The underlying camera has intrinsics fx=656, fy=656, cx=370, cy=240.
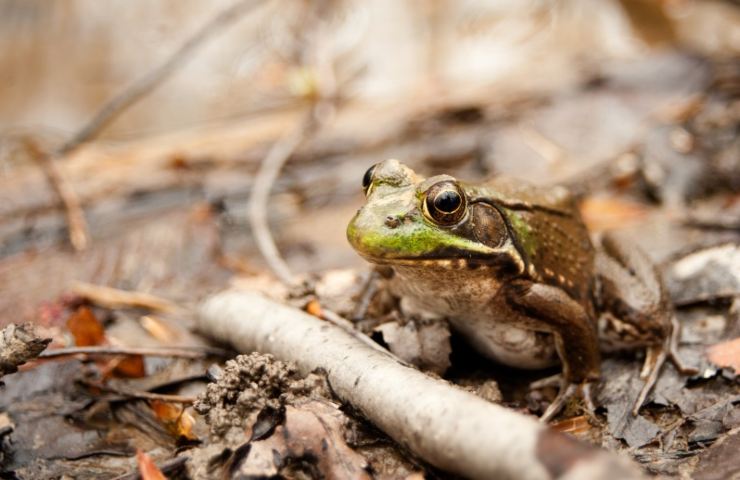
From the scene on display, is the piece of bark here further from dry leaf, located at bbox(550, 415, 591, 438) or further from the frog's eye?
dry leaf, located at bbox(550, 415, 591, 438)

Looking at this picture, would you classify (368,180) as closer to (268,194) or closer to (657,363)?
(657,363)

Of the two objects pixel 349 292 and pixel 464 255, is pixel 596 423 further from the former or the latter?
pixel 349 292

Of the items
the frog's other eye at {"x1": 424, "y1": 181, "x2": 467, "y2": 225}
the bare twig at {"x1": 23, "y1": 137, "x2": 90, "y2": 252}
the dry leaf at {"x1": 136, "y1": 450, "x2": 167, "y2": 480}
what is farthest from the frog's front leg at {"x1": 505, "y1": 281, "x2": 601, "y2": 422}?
the bare twig at {"x1": 23, "y1": 137, "x2": 90, "y2": 252}

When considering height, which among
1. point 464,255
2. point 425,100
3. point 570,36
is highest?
point 570,36

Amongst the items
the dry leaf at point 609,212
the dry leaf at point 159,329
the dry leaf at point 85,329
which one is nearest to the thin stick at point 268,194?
the dry leaf at point 159,329

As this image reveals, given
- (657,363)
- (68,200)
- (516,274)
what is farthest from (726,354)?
(68,200)

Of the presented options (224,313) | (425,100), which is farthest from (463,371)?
(425,100)

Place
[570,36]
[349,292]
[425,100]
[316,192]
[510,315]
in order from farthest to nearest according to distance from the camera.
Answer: [570,36] < [425,100] < [316,192] < [349,292] < [510,315]
